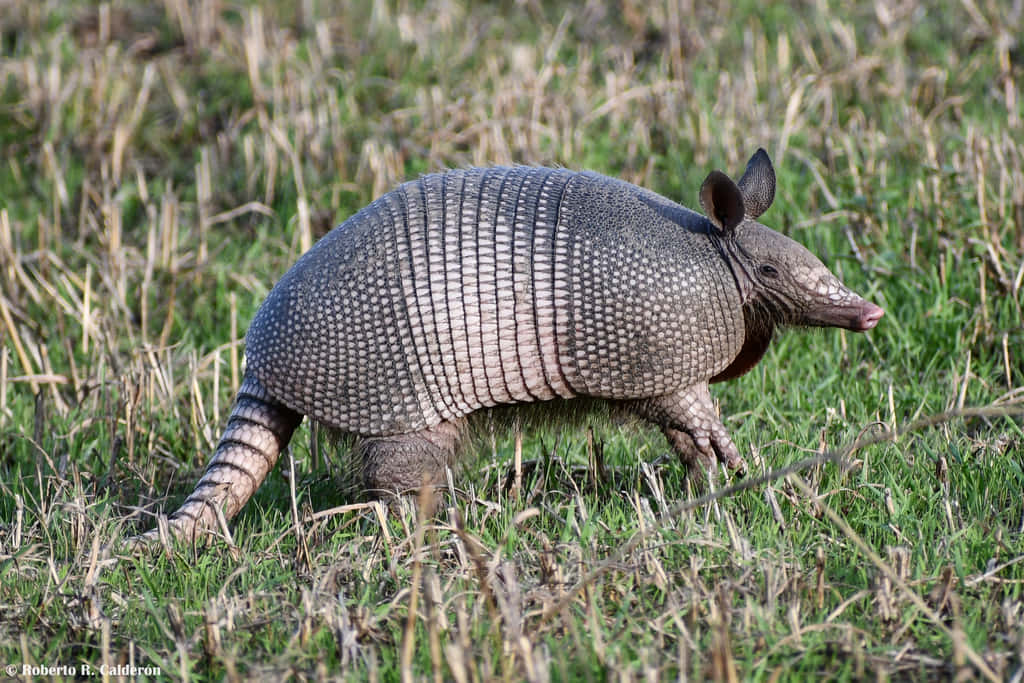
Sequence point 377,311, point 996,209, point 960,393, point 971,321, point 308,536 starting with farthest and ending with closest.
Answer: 1. point 996,209
2. point 971,321
3. point 960,393
4. point 377,311
5. point 308,536

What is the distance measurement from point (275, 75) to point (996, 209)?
4.77 metres

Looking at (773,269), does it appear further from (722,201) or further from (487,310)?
(487,310)

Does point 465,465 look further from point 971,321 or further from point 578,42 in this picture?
point 578,42

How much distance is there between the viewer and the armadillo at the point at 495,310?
13.4 ft

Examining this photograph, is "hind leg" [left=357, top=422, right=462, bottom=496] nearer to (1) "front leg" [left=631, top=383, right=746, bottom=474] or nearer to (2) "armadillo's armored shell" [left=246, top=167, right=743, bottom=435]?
(2) "armadillo's armored shell" [left=246, top=167, right=743, bottom=435]

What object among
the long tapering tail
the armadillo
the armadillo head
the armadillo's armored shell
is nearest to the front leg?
the armadillo

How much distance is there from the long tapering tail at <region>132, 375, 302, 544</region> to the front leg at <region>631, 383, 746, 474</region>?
129 cm

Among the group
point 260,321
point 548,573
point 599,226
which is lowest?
point 548,573

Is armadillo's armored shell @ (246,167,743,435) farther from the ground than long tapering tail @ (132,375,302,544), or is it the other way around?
armadillo's armored shell @ (246,167,743,435)

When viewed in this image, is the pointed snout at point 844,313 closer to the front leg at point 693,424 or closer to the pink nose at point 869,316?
the pink nose at point 869,316

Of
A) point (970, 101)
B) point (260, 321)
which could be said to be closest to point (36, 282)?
point (260, 321)

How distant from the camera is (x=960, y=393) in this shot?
4.96m

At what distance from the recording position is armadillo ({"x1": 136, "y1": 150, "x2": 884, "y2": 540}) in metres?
4.09

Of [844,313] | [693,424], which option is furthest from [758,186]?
[693,424]
